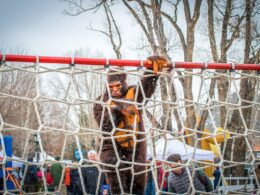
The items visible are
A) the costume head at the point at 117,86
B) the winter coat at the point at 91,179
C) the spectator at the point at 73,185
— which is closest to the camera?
the costume head at the point at 117,86

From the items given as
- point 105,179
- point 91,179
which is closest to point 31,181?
point 105,179

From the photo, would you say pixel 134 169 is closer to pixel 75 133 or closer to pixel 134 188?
pixel 134 188

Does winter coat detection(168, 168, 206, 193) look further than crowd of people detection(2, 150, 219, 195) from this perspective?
Yes

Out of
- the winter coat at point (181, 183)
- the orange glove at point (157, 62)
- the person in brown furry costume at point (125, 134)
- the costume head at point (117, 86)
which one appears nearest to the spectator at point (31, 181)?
the winter coat at point (181, 183)

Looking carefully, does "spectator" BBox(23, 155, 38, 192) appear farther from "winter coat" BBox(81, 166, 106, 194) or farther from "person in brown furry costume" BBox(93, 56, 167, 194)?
"person in brown furry costume" BBox(93, 56, 167, 194)

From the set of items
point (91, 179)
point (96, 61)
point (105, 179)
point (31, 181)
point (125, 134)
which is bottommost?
point (31, 181)

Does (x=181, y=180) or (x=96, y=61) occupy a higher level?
(x=96, y=61)

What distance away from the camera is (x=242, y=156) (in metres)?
9.77

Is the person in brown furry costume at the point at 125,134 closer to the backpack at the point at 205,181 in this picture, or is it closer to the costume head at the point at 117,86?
the costume head at the point at 117,86

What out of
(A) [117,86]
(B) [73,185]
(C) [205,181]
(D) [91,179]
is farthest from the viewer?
(B) [73,185]

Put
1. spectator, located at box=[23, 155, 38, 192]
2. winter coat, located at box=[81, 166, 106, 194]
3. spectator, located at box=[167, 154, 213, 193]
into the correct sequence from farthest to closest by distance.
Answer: spectator, located at box=[23, 155, 38, 192], winter coat, located at box=[81, 166, 106, 194], spectator, located at box=[167, 154, 213, 193]

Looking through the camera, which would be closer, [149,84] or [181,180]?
[149,84]

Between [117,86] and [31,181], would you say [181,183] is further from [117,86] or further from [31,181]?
[31,181]

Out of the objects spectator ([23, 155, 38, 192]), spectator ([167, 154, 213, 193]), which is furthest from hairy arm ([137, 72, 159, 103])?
spectator ([23, 155, 38, 192])
